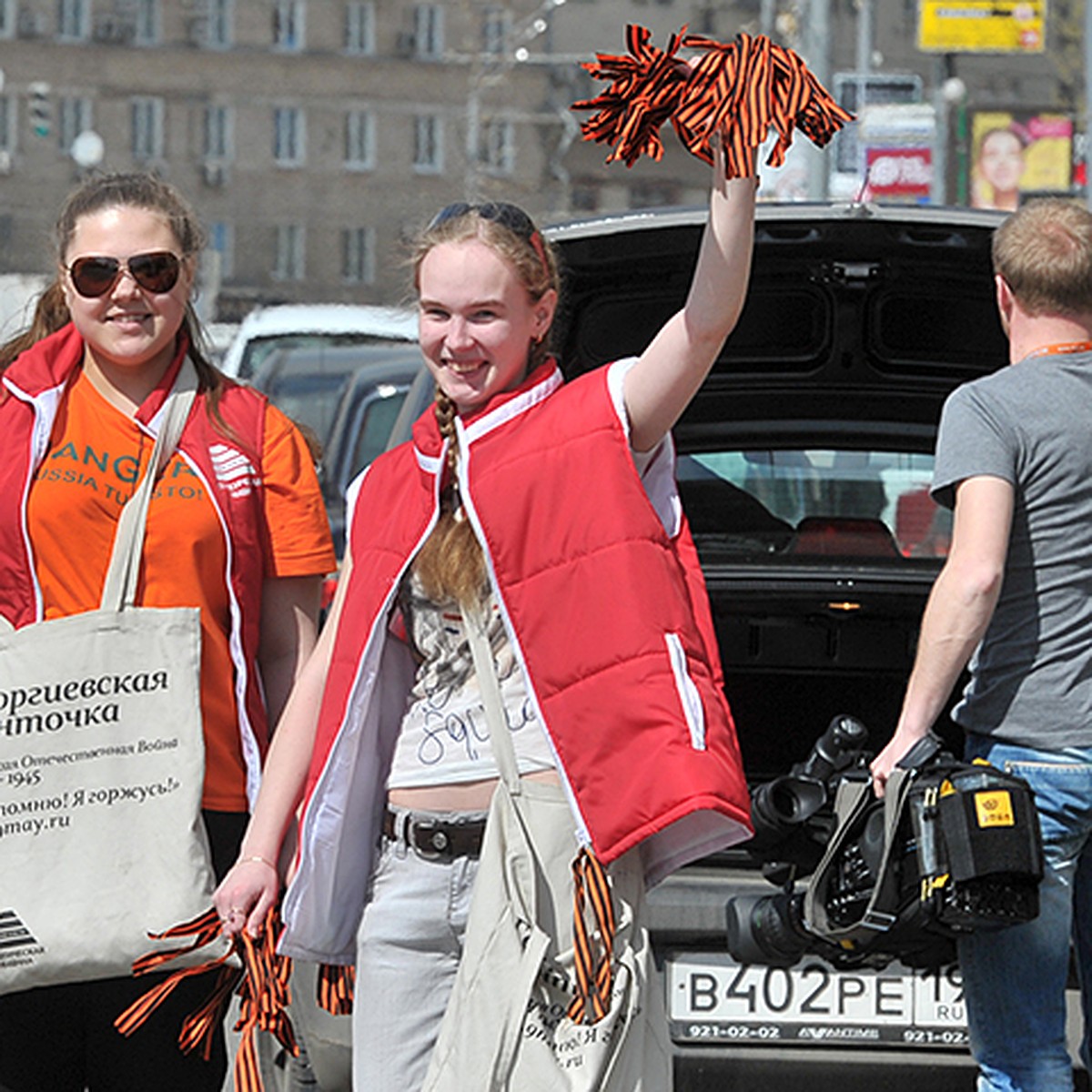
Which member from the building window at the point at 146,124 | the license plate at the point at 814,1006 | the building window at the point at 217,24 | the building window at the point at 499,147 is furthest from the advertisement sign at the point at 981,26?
the building window at the point at 217,24

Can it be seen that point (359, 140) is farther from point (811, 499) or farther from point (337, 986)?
point (337, 986)

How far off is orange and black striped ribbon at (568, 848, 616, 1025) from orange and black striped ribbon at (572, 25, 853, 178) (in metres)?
0.94

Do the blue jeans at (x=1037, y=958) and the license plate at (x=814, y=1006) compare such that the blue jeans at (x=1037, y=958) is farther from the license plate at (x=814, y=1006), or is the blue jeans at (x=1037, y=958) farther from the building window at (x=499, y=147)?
the building window at (x=499, y=147)

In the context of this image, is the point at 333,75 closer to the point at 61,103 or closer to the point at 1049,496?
the point at 61,103

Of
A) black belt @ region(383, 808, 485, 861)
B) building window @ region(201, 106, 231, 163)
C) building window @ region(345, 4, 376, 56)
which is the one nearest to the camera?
black belt @ region(383, 808, 485, 861)

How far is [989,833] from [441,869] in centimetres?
86

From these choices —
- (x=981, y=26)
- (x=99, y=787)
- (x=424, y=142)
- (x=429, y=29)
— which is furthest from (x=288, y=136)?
(x=99, y=787)

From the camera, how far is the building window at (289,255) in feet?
241

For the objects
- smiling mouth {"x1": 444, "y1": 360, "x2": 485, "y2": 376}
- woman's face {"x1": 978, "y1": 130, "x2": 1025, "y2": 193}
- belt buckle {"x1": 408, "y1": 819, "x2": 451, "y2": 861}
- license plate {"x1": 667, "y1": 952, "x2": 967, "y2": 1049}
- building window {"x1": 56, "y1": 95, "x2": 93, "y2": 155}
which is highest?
building window {"x1": 56, "y1": 95, "x2": 93, "y2": 155}

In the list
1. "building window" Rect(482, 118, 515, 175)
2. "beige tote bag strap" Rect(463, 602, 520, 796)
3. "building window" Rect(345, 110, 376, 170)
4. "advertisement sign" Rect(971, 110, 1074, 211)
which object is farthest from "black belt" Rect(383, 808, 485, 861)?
"building window" Rect(345, 110, 376, 170)

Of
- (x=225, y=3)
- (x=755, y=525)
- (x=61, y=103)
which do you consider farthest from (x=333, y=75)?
(x=755, y=525)

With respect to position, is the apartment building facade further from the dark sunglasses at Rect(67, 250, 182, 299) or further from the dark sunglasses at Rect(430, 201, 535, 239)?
the dark sunglasses at Rect(430, 201, 535, 239)

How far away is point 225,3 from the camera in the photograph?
245 feet

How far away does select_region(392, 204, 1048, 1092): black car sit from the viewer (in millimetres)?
3883
